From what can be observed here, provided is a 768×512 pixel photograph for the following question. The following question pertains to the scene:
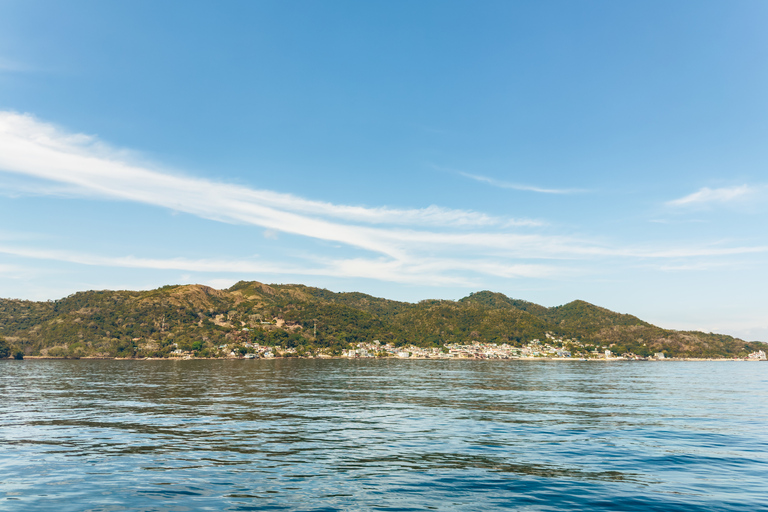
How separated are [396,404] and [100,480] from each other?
36048 millimetres

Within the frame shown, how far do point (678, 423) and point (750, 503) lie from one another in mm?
24646

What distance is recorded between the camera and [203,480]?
67.6 ft

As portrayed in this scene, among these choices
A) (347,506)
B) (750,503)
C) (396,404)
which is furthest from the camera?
(396,404)

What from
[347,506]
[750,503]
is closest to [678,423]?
[750,503]

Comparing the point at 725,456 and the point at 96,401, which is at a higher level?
the point at 725,456

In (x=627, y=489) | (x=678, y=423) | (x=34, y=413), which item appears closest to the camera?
(x=627, y=489)

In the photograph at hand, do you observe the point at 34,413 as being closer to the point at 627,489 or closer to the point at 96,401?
the point at 96,401

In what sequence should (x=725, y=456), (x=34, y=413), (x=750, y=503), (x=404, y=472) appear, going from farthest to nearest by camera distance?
(x=34, y=413) → (x=725, y=456) → (x=404, y=472) → (x=750, y=503)

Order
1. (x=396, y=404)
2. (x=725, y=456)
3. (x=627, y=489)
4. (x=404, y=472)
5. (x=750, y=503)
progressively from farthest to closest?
1. (x=396, y=404)
2. (x=725, y=456)
3. (x=404, y=472)
4. (x=627, y=489)
5. (x=750, y=503)

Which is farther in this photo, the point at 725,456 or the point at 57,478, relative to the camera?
the point at 725,456

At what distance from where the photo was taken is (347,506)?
16.9 meters

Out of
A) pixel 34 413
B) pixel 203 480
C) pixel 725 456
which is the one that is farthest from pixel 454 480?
pixel 34 413

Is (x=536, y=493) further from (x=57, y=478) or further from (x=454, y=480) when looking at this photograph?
(x=57, y=478)

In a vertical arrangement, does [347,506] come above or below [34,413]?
above
